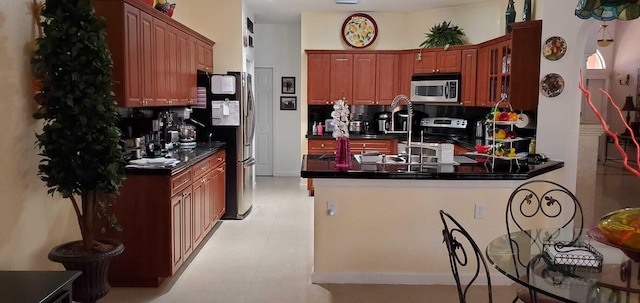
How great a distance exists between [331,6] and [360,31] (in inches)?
27.4

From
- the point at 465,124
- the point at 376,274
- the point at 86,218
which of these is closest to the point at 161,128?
the point at 86,218

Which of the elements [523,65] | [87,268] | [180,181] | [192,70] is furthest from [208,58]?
[87,268]

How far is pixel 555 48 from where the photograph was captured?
4.65m

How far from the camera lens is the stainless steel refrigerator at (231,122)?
5.84 m

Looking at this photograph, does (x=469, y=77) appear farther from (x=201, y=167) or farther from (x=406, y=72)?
(x=201, y=167)

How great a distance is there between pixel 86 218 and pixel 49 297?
0.92 metres

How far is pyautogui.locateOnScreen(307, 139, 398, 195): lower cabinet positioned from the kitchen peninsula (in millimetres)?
3310

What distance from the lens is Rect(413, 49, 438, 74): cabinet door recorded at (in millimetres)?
7098

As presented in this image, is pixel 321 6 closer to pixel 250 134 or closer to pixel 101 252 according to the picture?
pixel 250 134

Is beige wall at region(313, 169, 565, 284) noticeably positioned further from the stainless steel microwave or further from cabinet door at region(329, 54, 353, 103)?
cabinet door at region(329, 54, 353, 103)

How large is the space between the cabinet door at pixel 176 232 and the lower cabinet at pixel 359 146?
3.45 meters

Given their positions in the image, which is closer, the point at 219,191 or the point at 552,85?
the point at 552,85

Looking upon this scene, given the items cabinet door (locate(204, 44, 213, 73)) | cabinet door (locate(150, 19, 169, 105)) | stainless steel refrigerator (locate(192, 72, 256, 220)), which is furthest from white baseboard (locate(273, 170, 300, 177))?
cabinet door (locate(150, 19, 169, 105))

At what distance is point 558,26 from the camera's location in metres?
4.62
